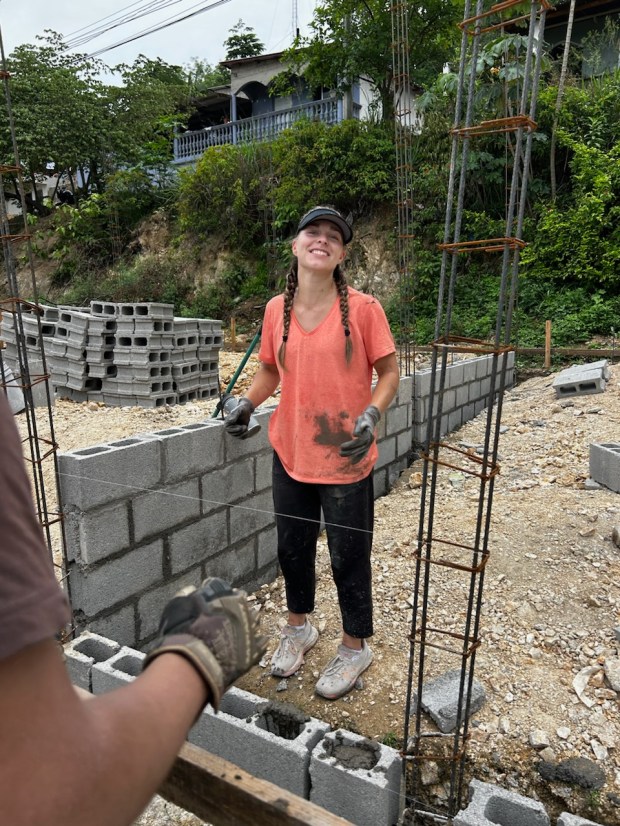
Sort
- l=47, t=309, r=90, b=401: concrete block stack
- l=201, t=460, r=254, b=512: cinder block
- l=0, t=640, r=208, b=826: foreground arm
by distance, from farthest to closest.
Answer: l=47, t=309, r=90, b=401: concrete block stack, l=201, t=460, r=254, b=512: cinder block, l=0, t=640, r=208, b=826: foreground arm

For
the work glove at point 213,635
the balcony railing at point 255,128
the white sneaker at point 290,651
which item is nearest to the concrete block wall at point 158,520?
the white sneaker at point 290,651

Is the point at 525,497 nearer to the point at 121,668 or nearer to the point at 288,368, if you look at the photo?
the point at 288,368

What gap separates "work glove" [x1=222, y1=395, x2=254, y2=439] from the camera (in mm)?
2916

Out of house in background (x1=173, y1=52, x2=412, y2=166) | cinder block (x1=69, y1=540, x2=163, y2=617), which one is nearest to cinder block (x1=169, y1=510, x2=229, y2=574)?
cinder block (x1=69, y1=540, x2=163, y2=617)

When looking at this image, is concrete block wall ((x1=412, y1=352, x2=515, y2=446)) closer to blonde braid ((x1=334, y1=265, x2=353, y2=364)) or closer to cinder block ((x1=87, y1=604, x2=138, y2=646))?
blonde braid ((x1=334, y1=265, x2=353, y2=364))

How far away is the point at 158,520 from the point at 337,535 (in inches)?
38.8

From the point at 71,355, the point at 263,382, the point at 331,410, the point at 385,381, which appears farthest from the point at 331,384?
the point at 71,355

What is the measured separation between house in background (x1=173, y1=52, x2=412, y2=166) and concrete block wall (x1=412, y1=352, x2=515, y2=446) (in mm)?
10695

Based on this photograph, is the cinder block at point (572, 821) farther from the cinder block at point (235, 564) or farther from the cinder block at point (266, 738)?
the cinder block at point (235, 564)

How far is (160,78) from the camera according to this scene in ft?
77.5

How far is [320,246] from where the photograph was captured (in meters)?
2.48

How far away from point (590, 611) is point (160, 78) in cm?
2594

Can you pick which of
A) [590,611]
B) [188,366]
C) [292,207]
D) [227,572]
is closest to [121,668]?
[227,572]

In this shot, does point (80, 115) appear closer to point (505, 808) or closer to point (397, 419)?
point (397, 419)
